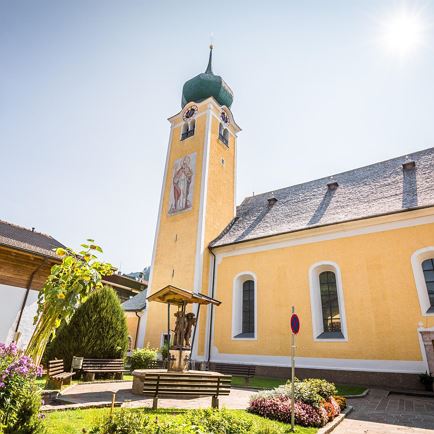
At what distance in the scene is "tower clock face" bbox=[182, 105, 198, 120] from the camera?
2403 centimetres

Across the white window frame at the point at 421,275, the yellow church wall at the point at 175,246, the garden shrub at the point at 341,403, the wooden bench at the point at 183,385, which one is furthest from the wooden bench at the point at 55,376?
the white window frame at the point at 421,275

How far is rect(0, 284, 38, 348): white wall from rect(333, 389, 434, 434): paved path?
1137 centimetres

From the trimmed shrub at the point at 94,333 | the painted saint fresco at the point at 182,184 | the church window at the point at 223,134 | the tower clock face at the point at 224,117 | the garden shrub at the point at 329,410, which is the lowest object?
the garden shrub at the point at 329,410

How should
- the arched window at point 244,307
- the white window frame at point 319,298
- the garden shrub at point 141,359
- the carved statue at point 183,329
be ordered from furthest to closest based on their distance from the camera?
the arched window at point 244,307 < the garden shrub at point 141,359 < the white window frame at point 319,298 < the carved statue at point 183,329

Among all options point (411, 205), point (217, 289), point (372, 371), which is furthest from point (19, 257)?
point (411, 205)

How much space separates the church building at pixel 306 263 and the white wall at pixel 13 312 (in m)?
7.71

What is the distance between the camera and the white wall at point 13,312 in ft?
37.9

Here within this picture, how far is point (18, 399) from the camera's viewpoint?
4043 millimetres

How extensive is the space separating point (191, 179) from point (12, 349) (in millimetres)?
17159

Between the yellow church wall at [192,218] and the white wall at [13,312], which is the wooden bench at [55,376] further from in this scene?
the yellow church wall at [192,218]

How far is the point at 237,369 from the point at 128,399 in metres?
6.70

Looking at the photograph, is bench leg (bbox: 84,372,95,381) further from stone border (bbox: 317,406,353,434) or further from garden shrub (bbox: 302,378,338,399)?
stone border (bbox: 317,406,353,434)

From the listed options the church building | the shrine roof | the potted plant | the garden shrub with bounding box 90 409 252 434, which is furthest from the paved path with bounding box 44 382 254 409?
the potted plant

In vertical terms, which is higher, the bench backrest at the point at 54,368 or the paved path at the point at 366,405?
the bench backrest at the point at 54,368
